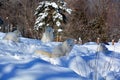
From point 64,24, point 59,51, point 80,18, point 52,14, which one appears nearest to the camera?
point 59,51

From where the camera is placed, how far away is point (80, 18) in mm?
36938

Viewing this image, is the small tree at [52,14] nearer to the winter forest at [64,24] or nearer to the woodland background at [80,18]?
the winter forest at [64,24]

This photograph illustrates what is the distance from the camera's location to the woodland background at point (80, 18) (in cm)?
3503

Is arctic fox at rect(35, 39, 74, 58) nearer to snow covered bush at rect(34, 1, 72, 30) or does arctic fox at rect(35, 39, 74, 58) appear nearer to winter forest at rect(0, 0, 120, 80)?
winter forest at rect(0, 0, 120, 80)

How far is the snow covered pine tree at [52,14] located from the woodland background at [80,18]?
97cm

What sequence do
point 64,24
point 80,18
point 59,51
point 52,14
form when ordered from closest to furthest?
point 59,51
point 52,14
point 64,24
point 80,18

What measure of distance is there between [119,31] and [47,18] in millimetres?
9564

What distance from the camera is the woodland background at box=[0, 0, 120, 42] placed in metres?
35.0

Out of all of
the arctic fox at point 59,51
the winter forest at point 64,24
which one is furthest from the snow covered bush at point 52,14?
the arctic fox at point 59,51

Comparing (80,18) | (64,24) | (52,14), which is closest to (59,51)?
(52,14)

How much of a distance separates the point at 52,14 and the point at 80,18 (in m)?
4.19

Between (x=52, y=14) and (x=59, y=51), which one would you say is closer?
(x=59, y=51)

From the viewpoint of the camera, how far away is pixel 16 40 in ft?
46.3

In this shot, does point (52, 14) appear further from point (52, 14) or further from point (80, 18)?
point (80, 18)
